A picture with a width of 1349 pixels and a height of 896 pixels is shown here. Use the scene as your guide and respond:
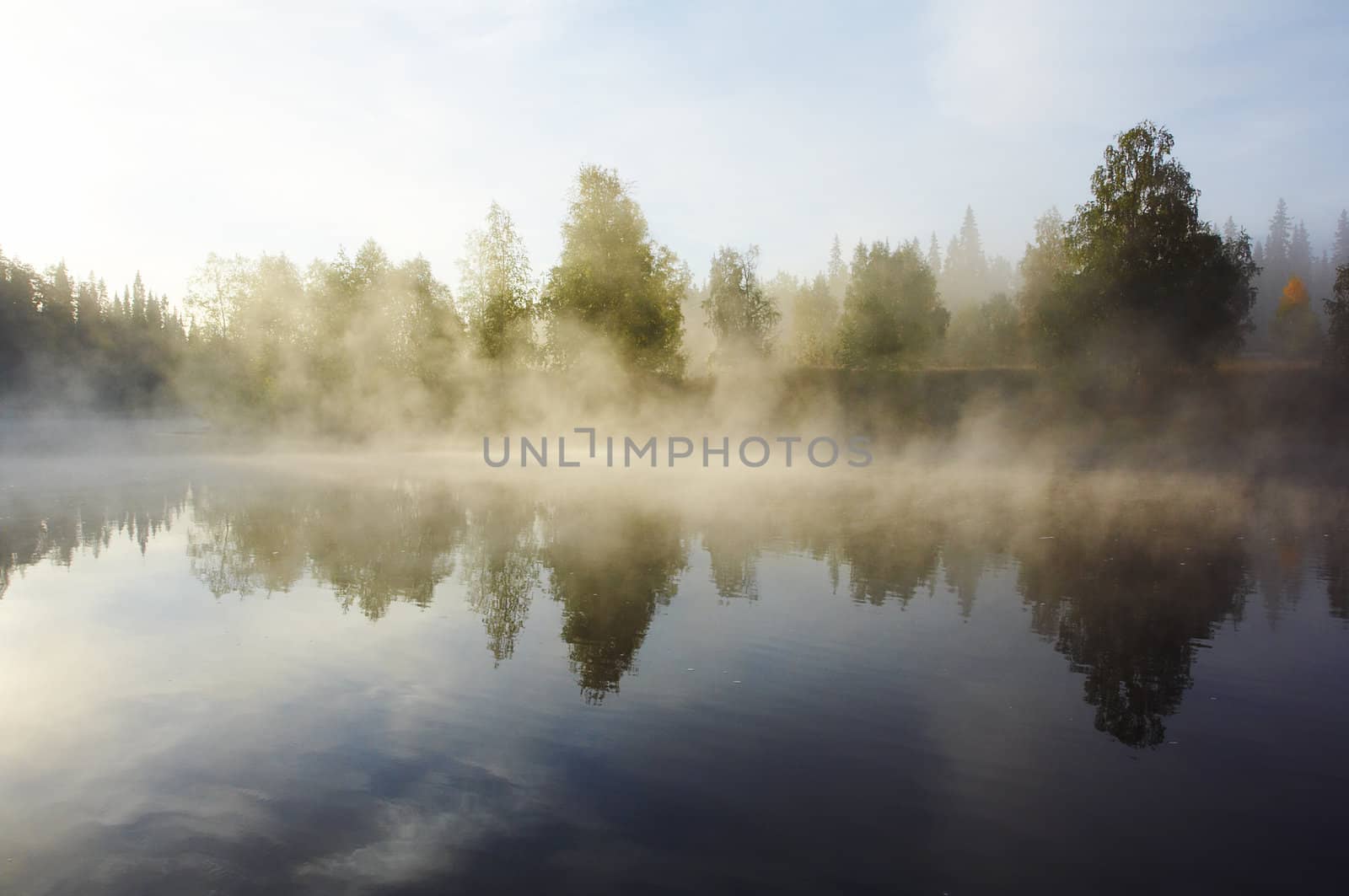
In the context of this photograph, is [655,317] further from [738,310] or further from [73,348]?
[73,348]

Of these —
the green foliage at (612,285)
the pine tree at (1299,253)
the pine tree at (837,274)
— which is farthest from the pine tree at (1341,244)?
the green foliage at (612,285)

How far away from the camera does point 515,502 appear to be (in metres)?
20.8

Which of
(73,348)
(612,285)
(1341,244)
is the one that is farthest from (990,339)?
(1341,244)

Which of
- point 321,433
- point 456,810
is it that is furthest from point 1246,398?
point 321,433

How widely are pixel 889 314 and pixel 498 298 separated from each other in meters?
22.4

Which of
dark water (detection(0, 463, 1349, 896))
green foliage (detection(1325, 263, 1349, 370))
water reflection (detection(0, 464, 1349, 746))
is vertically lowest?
dark water (detection(0, 463, 1349, 896))

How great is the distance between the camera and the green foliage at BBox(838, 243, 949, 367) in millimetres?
44062

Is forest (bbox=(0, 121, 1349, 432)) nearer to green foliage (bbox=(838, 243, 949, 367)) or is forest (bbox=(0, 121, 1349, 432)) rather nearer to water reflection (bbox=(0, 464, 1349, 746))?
green foliage (bbox=(838, 243, 949, 367))

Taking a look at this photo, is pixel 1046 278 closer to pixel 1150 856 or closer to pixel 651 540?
pixel 651 540

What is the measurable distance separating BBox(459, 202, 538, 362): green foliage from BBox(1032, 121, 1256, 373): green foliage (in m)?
27.6

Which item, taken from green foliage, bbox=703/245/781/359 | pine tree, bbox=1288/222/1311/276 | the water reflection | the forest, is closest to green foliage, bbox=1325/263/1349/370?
the forest

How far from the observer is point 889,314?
44.1m

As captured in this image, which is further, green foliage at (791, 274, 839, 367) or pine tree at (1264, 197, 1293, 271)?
pine tree at (1264, 197, 1293, 271)

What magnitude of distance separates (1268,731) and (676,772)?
5.07m
